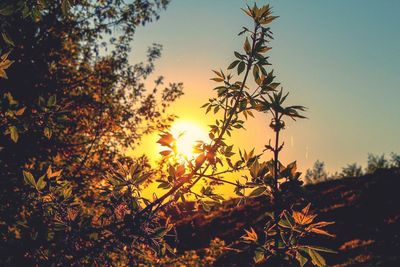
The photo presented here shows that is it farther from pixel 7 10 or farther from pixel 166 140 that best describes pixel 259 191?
pixel 7 10

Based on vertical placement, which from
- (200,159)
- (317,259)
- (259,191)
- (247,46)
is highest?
(247,46)

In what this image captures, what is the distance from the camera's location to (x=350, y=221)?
24516 mm

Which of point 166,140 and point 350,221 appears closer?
point 166,140

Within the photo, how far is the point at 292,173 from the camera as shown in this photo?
211cm

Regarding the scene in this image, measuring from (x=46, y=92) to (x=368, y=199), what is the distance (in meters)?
26.4

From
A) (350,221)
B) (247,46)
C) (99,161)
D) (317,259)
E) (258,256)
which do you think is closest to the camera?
(317,259)

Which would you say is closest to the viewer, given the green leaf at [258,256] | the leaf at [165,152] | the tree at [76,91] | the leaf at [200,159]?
the green leaf at [258,256]

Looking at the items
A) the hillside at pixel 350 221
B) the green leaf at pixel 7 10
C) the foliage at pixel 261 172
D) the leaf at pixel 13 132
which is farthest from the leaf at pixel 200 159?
the hillside at pixel 350 221

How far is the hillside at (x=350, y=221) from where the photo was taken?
1814 centimetres

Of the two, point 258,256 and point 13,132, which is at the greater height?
point 13,132

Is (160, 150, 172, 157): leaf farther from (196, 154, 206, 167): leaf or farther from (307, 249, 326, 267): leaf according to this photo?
(307, 249, 326, 267): leaf

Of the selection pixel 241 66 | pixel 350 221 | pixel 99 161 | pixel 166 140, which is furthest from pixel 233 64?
pixel 350 221

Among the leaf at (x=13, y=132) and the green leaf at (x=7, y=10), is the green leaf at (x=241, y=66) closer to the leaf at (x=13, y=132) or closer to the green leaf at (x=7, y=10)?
the green leaf at (x=7, y=10)

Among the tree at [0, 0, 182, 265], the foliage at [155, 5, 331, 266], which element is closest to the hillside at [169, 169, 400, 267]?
the tree at [0, 0, 182, 265]
